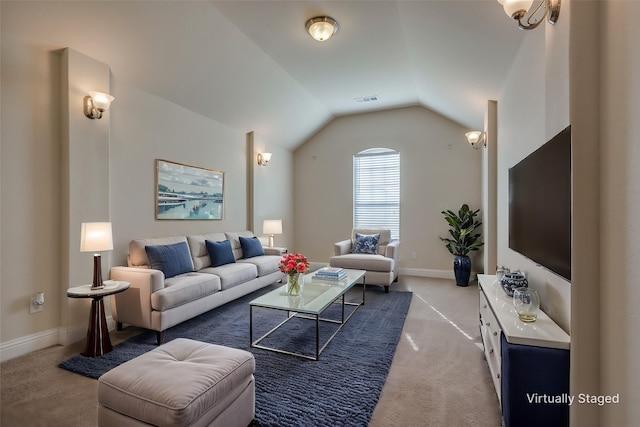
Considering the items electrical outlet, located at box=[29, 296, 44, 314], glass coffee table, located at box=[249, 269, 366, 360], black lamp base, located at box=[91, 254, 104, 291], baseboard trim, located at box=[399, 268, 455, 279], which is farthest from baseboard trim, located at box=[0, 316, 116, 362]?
baseboard trim, located at box=[399, 268, 455, 279]

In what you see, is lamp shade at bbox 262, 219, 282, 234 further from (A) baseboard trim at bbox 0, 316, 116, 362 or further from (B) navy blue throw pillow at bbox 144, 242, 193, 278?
(A) baseboard trim at bbox 0, 316, 116, 362

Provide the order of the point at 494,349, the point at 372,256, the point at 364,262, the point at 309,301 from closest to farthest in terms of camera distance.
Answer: the point at 494,349
the point at 309,301
the point at 364,262
the point at 372,256

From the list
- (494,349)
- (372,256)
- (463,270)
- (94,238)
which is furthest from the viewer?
(463,270)

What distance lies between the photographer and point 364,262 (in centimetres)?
455

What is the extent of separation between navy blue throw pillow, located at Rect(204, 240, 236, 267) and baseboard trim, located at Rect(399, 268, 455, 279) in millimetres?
3306

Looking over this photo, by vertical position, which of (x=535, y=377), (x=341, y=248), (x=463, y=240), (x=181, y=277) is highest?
(x=463, y=240)

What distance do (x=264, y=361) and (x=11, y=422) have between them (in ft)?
6.96

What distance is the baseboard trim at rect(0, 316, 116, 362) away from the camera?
2.40 metres

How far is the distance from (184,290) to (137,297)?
1.31 feet

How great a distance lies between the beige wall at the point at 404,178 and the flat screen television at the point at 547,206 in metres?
3.10

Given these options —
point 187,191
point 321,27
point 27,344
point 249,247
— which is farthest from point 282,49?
point 27,344

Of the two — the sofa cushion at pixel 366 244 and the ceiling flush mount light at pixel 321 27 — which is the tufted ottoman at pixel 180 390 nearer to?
the ceiling flush mount light at pixel 321 27

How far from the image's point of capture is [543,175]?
73.3 inches

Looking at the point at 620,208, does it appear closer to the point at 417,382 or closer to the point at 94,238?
the point at 417,382
